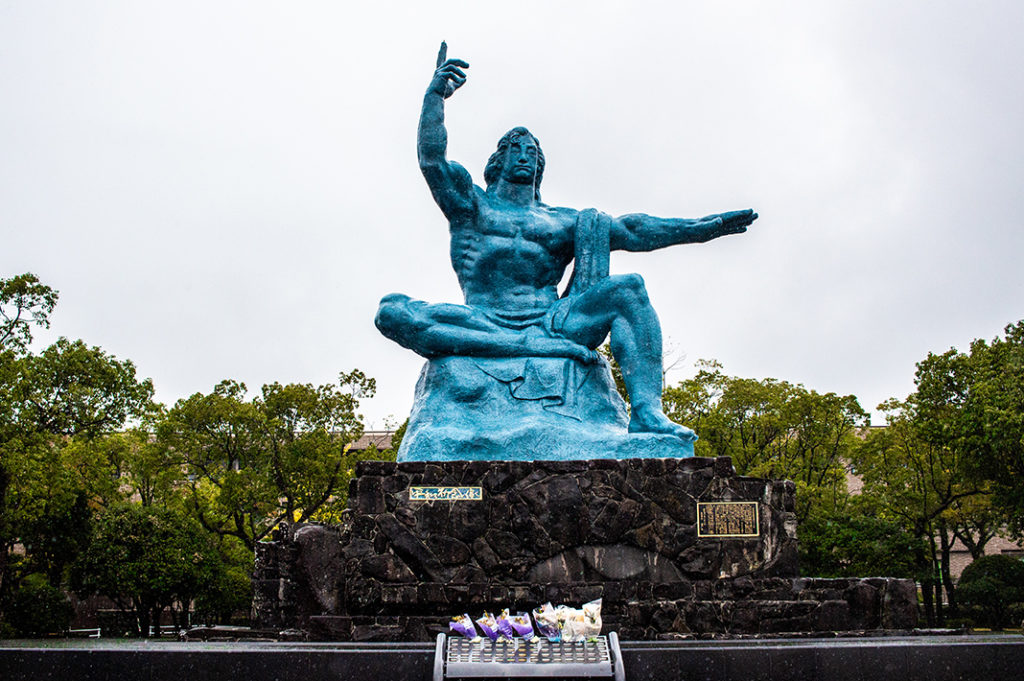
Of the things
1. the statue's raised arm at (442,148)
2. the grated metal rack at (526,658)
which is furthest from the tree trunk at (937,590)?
the grated metal rack at (526,658)

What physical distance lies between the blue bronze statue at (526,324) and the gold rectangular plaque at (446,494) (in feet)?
1.28

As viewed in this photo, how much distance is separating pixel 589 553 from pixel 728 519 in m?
1.06

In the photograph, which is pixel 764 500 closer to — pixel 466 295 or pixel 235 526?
pixel 466 295

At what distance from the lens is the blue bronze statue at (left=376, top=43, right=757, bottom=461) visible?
25.9 feet

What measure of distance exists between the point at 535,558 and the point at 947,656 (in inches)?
113

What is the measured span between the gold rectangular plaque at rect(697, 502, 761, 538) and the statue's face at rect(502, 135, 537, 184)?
356cm

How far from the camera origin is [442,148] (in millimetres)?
8820

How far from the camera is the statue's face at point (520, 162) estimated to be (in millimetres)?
9336

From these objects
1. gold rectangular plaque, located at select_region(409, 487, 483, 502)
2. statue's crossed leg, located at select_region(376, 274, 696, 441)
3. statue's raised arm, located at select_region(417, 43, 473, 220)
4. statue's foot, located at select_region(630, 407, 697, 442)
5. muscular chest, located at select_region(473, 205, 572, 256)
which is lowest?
gold rectangular plaque, located at select_region(409, 487, 483, 502)

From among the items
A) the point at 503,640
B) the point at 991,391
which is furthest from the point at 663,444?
the point at 991,391

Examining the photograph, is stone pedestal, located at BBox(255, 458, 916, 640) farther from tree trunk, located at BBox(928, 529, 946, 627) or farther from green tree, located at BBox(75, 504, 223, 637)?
tree trunk, located at BBox(928, 529, 946, 627)

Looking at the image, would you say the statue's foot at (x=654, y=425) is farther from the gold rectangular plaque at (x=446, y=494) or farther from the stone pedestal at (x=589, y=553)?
the gold rectangular plaque at (x=446, y=494)

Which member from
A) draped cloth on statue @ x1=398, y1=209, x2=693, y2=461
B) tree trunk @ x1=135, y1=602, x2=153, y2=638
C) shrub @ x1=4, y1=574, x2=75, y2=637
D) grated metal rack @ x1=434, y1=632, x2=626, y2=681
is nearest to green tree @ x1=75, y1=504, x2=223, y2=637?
tree trunk @ x1=135, y1=602, x2=153, y2=638

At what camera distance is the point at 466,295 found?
359 inches
